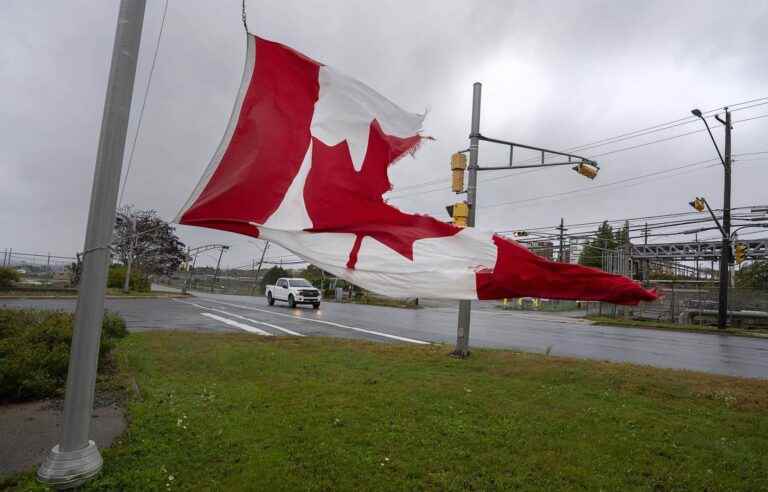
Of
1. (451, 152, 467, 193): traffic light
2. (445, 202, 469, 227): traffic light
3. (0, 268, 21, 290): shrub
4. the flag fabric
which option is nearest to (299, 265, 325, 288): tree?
(0, 268, 21, 290): shrub

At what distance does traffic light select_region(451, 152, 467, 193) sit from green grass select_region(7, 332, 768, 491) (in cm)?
345

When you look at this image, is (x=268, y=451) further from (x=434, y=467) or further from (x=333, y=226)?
(x=333, y=226)

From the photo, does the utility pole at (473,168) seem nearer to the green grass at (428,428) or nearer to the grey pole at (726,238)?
the green grass at (428,428)

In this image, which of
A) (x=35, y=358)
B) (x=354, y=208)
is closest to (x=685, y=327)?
(x=354, y=208)

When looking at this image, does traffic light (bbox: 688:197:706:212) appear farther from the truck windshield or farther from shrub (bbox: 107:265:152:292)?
shrub (bbox: 107:265:152:292)

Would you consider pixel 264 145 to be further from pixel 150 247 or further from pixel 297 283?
pixel 150 247

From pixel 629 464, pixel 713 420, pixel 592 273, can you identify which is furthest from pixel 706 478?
pixel 592 273

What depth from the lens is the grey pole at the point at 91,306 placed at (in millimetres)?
3316

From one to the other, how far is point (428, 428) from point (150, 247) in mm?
68411

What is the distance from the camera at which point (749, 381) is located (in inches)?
324

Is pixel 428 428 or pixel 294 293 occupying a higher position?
pixel 294 293

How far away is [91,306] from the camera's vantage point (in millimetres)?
3328

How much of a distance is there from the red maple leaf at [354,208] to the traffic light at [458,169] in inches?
237

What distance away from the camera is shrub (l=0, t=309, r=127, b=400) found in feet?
18.9
